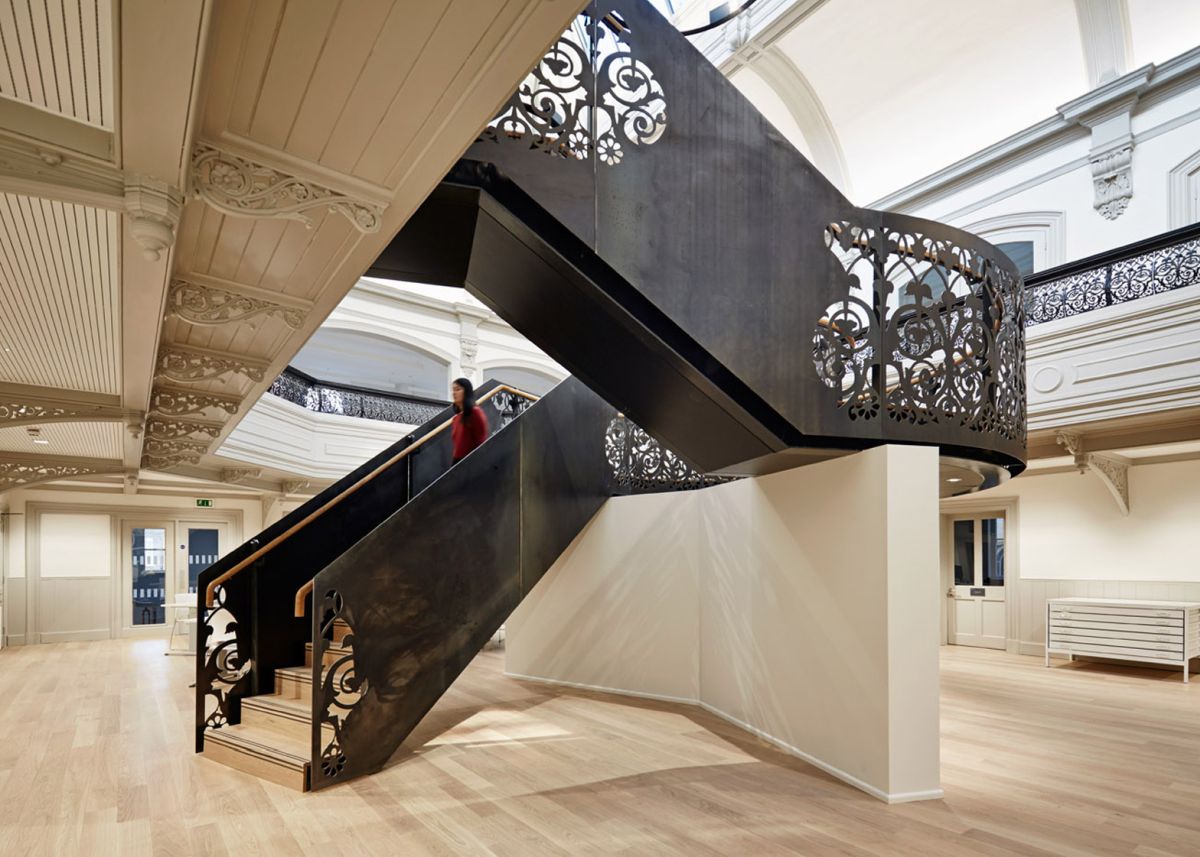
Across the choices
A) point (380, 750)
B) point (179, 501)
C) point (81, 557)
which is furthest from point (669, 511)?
point (81, 557)

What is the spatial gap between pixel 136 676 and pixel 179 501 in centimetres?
515

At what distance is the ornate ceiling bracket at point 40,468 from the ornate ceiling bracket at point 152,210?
282 inches

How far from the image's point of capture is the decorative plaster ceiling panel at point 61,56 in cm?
148

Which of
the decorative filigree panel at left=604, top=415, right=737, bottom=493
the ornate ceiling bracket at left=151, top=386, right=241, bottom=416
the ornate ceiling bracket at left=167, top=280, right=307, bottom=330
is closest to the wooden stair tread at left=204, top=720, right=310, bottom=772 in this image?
the ornate ceiling bracket at left=151, top=386, right=241, bottom=416

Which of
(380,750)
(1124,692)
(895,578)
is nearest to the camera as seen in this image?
(895,578)

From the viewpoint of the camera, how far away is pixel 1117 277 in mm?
6711

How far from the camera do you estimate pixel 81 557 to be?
1184 centimetres

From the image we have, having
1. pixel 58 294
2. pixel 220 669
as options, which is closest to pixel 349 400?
pixel 220 669

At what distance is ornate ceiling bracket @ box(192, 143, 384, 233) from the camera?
2.03 m

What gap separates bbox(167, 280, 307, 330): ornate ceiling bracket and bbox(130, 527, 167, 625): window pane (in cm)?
1144

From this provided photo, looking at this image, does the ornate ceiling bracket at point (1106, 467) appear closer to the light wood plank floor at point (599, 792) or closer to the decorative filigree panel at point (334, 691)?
the light wood plank floor at point (599, 792)

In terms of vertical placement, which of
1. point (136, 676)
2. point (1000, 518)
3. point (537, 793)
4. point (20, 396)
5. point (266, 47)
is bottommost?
point (136, 676)

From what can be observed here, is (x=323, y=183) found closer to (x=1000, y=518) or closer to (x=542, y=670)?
(x=542, y=670)

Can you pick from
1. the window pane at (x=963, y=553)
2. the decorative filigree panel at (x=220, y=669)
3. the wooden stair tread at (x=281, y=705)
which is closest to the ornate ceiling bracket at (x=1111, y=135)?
the window pane at (x=963, y=553)
